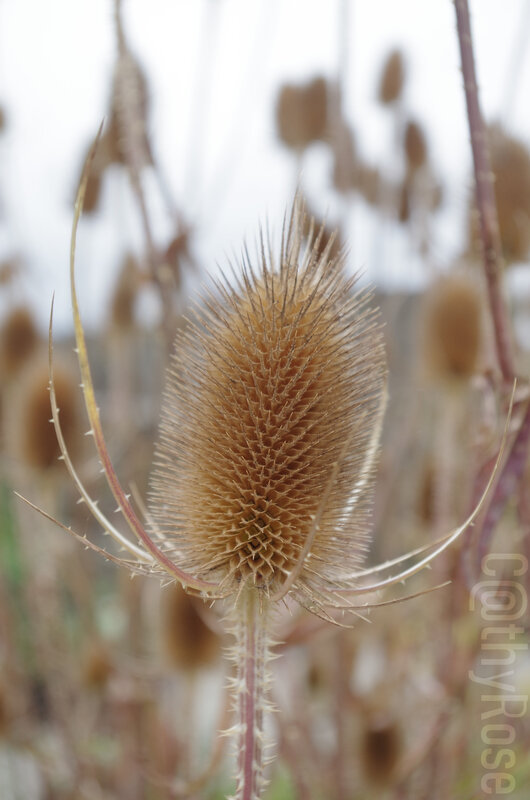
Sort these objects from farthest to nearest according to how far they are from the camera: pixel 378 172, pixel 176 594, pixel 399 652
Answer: pixel 378 172, pixel 399 652, pixel 176 594

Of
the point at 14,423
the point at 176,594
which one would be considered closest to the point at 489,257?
the point at 176,594

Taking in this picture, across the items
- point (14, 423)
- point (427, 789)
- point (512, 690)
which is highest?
point (14, 423)

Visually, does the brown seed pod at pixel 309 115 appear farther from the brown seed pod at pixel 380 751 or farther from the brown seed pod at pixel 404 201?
the brown seed pod at pixel 380 751

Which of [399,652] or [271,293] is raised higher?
[271,293]

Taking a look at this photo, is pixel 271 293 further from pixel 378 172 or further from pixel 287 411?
pixel 378 172

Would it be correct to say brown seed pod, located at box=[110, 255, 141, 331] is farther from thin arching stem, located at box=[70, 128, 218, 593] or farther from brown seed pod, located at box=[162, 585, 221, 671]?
thin arching stem, located at box=[70, 128, 218, 593]

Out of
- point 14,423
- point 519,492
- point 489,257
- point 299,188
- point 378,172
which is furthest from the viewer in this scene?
point 378,172

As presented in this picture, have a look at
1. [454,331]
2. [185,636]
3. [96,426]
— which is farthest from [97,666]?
[96,426]
